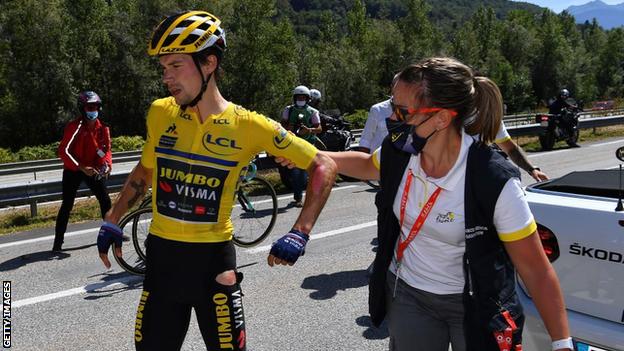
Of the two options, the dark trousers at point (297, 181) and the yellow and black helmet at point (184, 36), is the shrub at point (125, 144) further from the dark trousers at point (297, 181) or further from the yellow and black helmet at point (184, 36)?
the yellow and black helmet at point (184, 36)

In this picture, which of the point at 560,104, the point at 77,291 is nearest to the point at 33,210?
the point at 77,291

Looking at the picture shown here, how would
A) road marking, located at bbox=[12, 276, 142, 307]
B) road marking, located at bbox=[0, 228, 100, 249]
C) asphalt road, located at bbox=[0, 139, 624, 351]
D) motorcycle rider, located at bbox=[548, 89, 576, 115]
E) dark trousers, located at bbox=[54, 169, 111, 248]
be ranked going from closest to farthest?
asphalt road, located at bbox=[0, 139, 624, 351]
road marking, located at bbox=[12, 276, 142, 307]
dark trousers, located at bbox=[54, 169, 111, 248]
road marking, located at bbox=[0, 228, 100, 249]
motorcycle rider, located at bbox=[548, 89, 576, 115]

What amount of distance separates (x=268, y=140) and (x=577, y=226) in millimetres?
1811

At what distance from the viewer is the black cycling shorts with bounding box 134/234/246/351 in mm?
2904

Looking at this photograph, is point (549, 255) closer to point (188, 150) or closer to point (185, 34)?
point (188, 150)

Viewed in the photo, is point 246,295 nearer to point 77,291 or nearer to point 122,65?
point 77,291

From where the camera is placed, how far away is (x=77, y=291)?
6004 mm

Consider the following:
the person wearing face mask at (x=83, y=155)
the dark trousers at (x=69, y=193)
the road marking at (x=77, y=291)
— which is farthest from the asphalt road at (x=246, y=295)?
the person wearing face mask at (x=83, y=155)

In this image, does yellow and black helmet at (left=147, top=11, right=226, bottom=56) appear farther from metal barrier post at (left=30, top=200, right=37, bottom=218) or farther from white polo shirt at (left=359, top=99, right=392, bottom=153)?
metal barrier post at (left=30, top=200, right=37, bottom=218)

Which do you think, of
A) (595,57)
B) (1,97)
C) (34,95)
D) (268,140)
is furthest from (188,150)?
(595,57)

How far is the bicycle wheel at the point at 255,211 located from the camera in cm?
751

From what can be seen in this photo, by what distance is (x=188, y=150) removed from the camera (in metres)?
3.04

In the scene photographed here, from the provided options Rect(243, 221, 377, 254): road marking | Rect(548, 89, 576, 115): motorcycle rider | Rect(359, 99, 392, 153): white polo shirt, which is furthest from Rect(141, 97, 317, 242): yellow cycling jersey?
Rect(548, 89, 576, 115): motorcycle rider

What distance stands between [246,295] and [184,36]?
3451 millimetres
